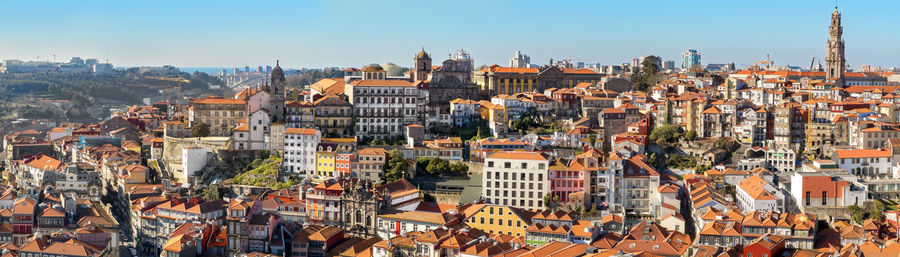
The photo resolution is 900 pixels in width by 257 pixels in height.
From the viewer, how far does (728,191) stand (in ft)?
99.1

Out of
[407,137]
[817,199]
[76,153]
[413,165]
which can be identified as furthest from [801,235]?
[76,153]

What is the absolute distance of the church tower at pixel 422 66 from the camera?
44.6 meters

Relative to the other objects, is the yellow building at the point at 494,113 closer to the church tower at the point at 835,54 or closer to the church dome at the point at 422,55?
the church dome at the point at 422,55

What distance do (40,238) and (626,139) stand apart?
18.3 meters

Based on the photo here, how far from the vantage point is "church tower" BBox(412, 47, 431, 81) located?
44594mm

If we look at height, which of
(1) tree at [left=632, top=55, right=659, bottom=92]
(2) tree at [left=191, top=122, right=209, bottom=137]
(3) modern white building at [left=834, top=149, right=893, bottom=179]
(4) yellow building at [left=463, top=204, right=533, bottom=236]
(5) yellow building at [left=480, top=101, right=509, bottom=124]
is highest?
(1) tree at [left=632, top=55, right=659, bottom=92]

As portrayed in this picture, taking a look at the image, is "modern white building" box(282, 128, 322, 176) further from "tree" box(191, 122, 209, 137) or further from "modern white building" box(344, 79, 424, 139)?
"tree" box(191, 122, 209, 137)

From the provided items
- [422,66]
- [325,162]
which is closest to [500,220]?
[325,162]

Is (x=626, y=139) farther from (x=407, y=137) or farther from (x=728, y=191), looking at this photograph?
(x=407, y=137)

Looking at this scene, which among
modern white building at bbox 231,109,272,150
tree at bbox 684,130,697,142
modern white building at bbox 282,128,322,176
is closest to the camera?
modern white building at bbox 282,128,322,176

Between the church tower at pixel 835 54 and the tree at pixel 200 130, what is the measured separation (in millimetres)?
27476

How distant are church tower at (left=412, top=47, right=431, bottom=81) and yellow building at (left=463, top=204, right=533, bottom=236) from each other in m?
17.0

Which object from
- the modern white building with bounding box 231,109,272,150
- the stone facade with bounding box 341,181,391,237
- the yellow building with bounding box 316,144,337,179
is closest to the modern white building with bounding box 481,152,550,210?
the stone facade with bounding box 341,181,391,237

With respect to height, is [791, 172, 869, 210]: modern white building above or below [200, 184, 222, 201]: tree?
above
